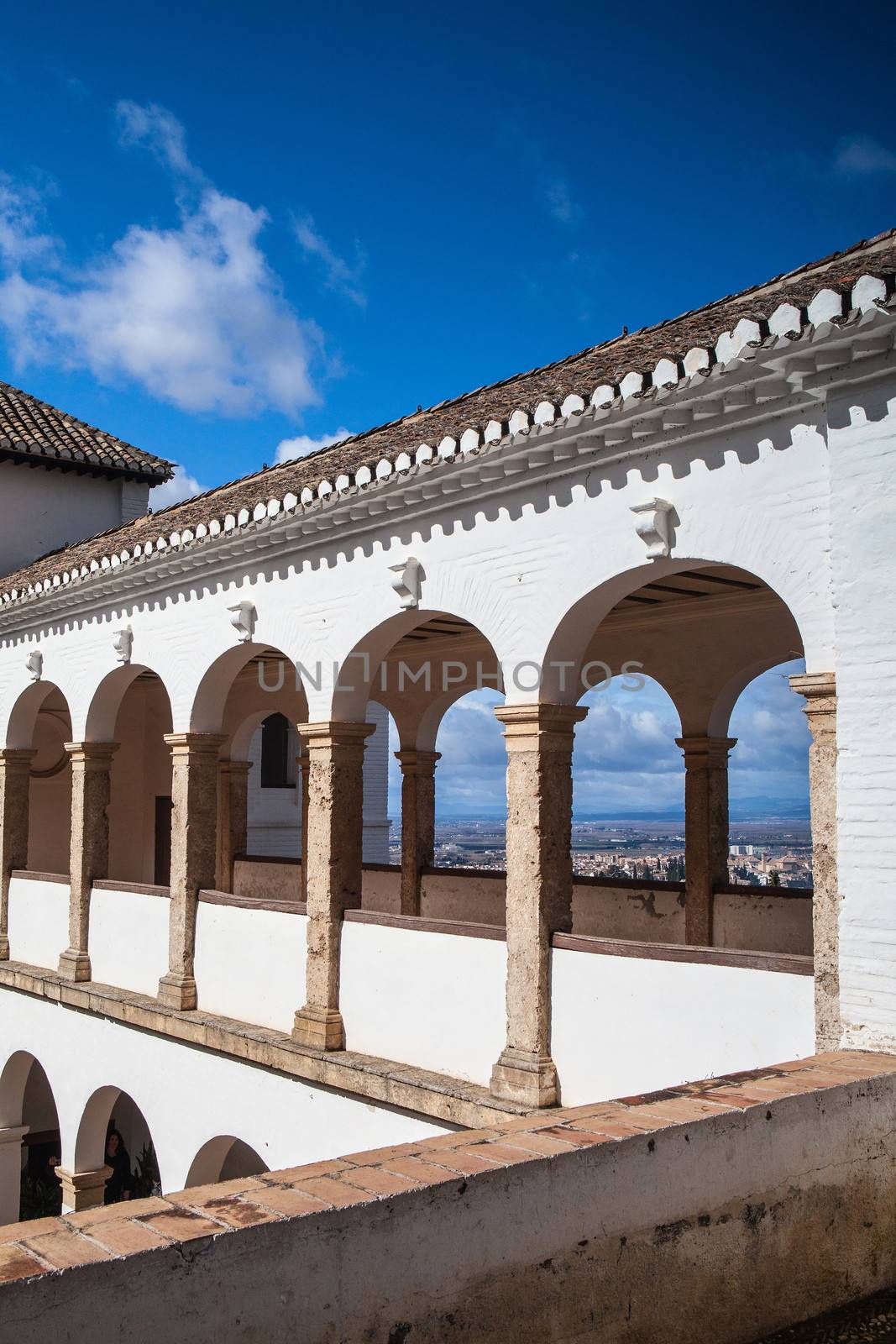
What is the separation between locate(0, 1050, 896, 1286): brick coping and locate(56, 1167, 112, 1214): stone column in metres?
10.5

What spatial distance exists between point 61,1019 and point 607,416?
9.41 m

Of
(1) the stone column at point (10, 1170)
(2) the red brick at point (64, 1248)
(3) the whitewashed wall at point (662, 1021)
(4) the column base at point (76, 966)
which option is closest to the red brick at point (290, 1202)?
(2) the red brick at point (64, 1248)

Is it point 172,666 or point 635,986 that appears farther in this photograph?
point 172,666

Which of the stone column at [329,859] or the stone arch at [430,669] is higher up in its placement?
the stone arch at [430,669]

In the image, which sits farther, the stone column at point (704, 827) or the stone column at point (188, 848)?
the stone column at point (188, 848)

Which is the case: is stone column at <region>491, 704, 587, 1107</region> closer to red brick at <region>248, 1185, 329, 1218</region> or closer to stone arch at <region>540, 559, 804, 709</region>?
stone arch at <region>540, 559, 804, 709</region>

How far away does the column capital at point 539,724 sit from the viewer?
25.9 feet

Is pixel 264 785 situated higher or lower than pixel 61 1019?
higher

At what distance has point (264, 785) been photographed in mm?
21109

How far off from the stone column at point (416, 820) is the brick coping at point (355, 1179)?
940 cm

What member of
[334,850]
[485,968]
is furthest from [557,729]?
[334,850]

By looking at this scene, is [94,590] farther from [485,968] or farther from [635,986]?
[635,986]

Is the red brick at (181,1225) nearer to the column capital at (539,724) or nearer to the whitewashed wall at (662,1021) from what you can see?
the whitewashed wall at (662,1021)

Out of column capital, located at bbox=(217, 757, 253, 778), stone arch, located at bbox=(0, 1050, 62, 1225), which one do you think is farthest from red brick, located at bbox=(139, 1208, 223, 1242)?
column capital, located at bbox=(217, 757, 253, 778)
